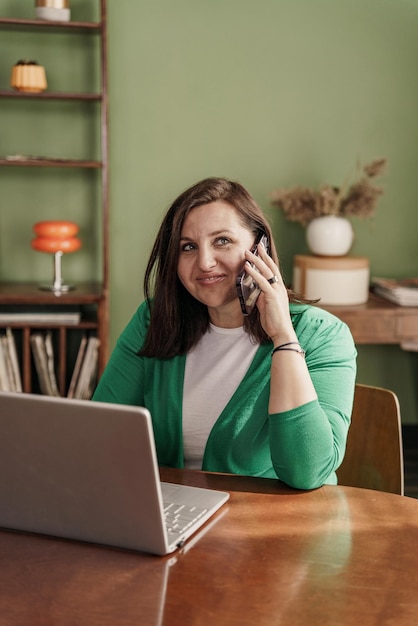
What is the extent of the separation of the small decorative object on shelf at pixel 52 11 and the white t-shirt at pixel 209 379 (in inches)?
87.4

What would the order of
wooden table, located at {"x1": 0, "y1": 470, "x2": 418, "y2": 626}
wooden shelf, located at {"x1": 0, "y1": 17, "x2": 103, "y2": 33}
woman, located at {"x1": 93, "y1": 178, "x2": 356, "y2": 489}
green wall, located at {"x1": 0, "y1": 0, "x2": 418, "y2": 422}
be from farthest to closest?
1. green wall, located at {"x1": 0, "y1": 0, "x2": 418, "y2": 422}
2. wooden shelf, located at {"x1": 0, "y1": 17, "x2": 103, "y2": 33}
3. woman, located at {"x1": 93, "y1": 178, "x2": 356, "y2": 489}
4. wooden table, located at {"x1": 0, "y1": 470, "x2": 418, "y2": 626}

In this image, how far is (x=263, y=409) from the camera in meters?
1.75

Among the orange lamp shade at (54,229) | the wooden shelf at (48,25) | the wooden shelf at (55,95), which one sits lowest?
the orange lamp shade at (54,229)

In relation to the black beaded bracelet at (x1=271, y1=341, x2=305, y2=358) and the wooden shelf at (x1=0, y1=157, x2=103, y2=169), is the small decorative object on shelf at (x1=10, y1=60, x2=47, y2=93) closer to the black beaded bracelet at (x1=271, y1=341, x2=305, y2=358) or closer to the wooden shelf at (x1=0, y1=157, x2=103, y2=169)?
the wooden shelf at (x1=0, y1=157, x2=103, y2=169)

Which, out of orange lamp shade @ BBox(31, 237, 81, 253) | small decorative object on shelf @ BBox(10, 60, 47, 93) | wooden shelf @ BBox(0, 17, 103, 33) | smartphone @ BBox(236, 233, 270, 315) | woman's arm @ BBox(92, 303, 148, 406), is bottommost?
woman's arm @ BBox(92, 303, 148, 406)

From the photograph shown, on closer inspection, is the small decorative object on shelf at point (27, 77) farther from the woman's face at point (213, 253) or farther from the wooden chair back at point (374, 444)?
the wooden chair back at point (374, 444)

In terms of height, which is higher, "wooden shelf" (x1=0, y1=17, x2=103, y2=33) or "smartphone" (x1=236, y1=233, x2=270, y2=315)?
"wooden shelf" (x1=0, y1=17, x2=103, y2=33)

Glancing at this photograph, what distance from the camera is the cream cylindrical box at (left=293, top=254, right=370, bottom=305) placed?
366 cm

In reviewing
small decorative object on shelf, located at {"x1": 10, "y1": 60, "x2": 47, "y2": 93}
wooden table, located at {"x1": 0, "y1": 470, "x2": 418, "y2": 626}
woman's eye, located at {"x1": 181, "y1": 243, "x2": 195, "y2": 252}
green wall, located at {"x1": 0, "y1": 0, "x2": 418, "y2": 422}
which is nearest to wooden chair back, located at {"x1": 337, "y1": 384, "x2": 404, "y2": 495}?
wooden table, located at {"x1": 0, "y1": 470, "x2": 418, "y2": 626}

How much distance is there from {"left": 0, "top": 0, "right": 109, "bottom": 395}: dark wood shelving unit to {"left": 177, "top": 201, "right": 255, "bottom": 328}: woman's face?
1845mm

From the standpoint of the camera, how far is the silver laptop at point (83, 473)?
113 cm

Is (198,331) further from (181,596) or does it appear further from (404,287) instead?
(404,287)

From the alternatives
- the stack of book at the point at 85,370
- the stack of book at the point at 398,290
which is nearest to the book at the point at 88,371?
the stack of book at the point at 85,370

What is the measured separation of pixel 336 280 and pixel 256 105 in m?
0.95
